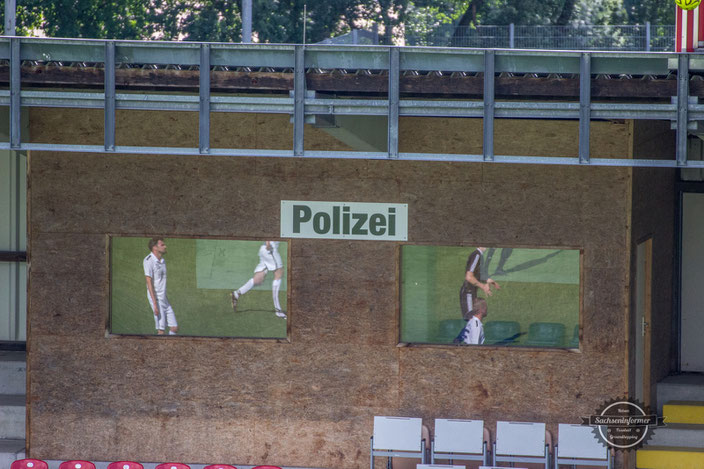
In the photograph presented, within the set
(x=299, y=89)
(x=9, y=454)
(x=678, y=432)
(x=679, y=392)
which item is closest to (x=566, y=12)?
(x=679, y=392)

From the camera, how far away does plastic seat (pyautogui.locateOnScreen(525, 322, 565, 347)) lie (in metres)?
10.4

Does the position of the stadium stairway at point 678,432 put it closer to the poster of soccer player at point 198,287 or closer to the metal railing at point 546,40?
the poster of soccer player at point 198,287

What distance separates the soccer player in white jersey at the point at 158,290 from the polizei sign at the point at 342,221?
137 centimetres

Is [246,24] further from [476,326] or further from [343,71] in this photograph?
[343,71]

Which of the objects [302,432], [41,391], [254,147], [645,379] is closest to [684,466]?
[645,379]

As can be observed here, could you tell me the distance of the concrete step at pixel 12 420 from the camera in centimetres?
1147

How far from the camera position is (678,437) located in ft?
37.2

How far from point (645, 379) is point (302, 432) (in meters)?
3.97

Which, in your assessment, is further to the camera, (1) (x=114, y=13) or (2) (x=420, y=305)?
(1) (x=114, y=13)

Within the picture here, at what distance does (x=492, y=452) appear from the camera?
10.4 meters

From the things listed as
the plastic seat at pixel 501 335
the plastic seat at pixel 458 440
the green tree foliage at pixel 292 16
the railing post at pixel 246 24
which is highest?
the green tree foliage at pixel 292 16

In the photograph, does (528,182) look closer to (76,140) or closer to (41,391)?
(76,140)

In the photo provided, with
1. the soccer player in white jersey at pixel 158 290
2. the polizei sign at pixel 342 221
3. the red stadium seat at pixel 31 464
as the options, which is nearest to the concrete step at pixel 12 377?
the soccer player in white jersey at pixel 158 290

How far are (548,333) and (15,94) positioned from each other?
5594mm
